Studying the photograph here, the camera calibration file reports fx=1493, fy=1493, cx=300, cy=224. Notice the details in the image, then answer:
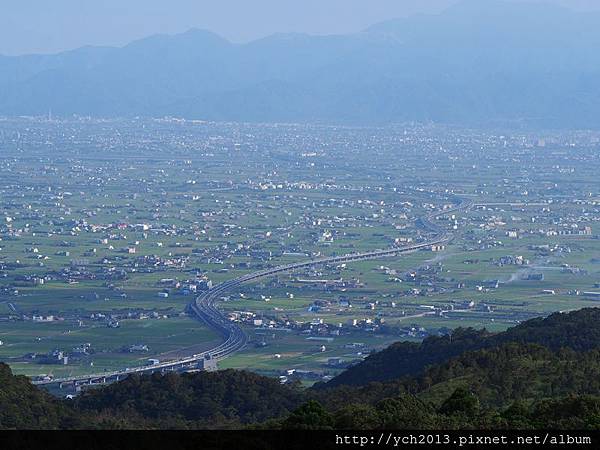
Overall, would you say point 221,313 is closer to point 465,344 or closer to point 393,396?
point 465,344

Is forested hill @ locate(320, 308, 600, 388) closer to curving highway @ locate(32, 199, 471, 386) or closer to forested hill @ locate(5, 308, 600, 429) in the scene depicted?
forested hill @ locate(5, 308, 600, 429)

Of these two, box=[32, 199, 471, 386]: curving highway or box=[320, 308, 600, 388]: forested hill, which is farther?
box=[32, 199, 471, 386]: curving highway

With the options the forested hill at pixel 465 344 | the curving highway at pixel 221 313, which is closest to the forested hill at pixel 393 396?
the forested hill at pixel 465 344

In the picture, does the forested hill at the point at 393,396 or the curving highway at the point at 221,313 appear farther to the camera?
the curving highway at the point at 221,313

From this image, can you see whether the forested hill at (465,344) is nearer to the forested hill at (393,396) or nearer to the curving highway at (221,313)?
the forested hill at (393,396)

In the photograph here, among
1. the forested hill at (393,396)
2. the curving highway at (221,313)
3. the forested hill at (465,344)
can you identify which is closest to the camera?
the forested hill at (393,396)

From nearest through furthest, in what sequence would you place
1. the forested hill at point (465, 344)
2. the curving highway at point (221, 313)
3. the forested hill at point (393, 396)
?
the forested hill at point (393, 396) < the forested hill at point (465, 344) < the curving highway at point (221, 313)

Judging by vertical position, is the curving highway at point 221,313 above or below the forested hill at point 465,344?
below

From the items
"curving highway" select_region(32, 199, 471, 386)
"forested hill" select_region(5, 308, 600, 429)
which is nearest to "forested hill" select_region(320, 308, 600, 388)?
"forested hill" select_region(5, 308, 600, 429)

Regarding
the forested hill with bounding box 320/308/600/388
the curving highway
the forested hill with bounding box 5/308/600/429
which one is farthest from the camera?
the curving highway
